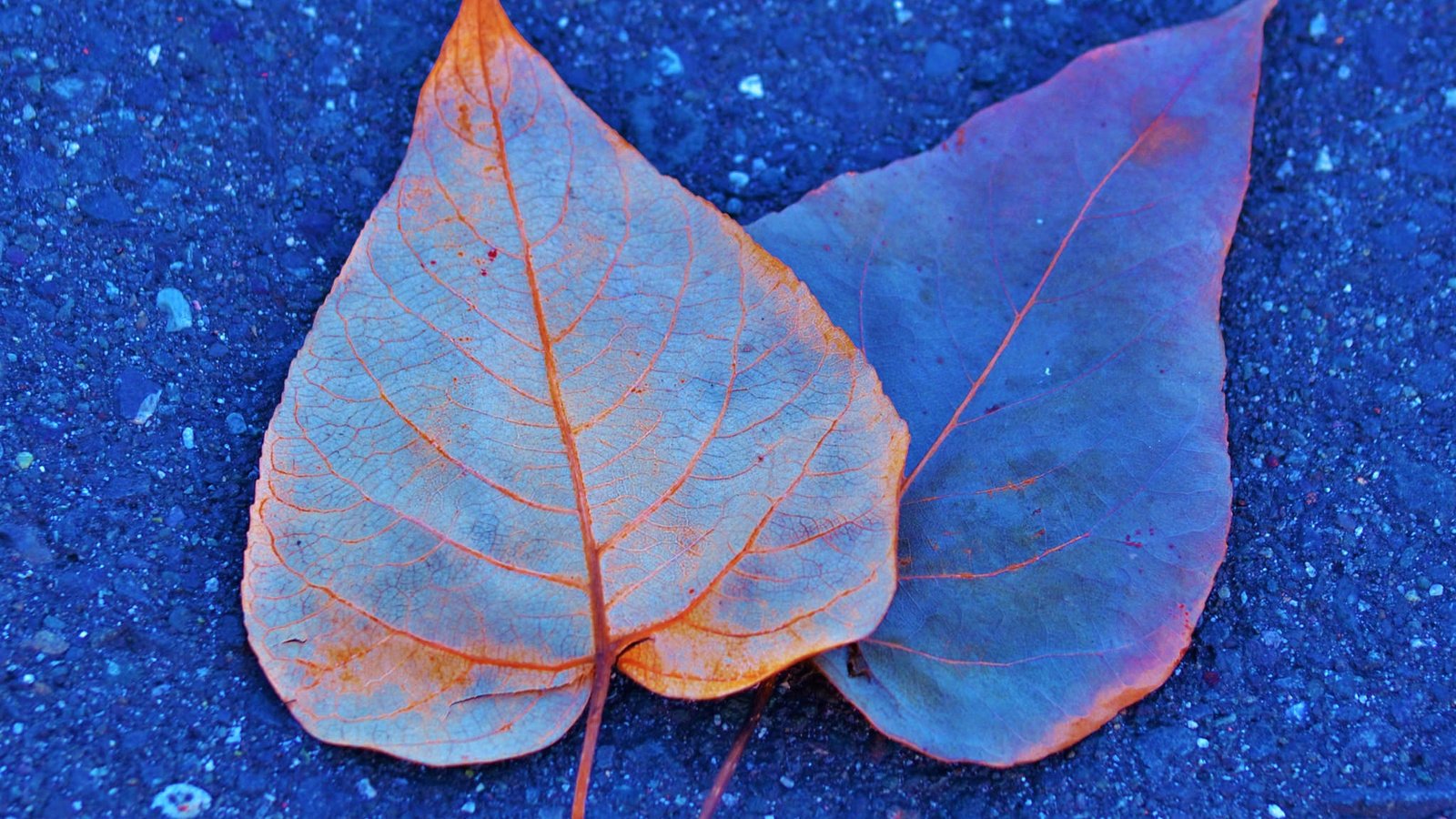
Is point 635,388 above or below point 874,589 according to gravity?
above

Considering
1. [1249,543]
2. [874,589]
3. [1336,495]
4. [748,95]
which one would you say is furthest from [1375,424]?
[748,95]

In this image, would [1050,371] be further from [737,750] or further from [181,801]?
[181,801]

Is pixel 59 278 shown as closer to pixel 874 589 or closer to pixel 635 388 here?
pixel 635 388

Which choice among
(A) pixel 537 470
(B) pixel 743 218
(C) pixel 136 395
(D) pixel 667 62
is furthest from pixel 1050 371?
(C) pixel 136 395

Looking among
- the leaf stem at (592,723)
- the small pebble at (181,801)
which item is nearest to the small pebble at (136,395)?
the small pebble at (181,801)

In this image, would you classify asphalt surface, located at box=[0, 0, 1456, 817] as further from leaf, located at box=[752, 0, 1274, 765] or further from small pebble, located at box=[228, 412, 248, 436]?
leaf, located at box=[752, 0, 1274, 765]

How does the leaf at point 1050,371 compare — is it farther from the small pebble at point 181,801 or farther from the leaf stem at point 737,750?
the small pebble at point 181,801

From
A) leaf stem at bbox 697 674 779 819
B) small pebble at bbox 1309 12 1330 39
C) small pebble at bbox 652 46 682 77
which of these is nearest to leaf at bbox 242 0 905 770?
leaf stem at bbox 697 674 779 819
